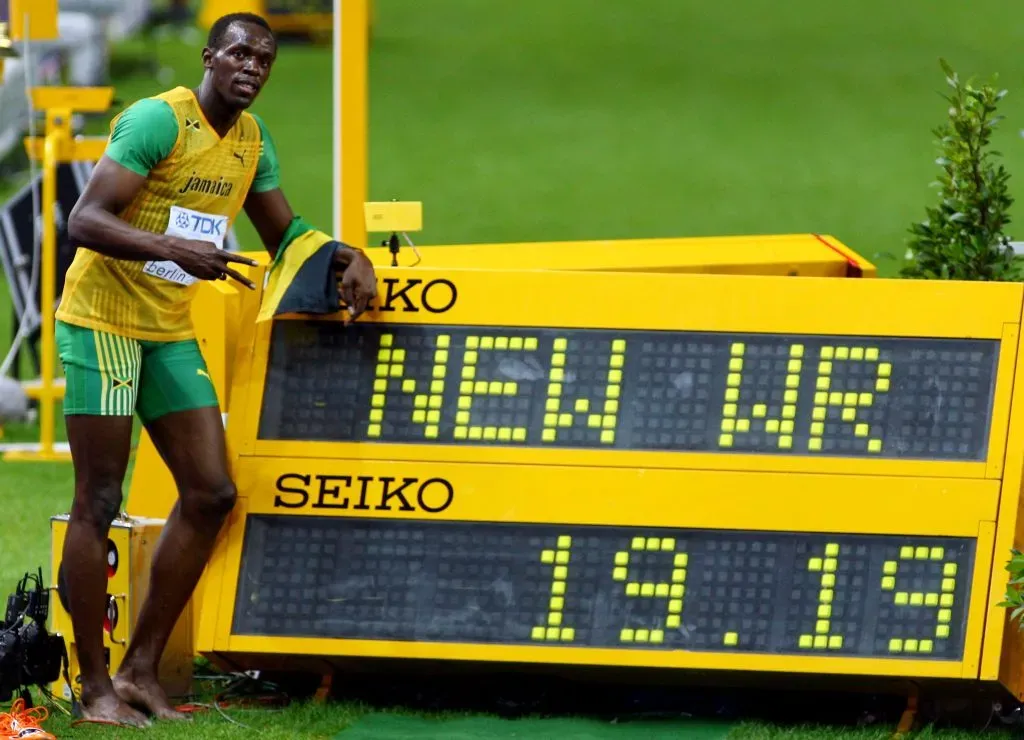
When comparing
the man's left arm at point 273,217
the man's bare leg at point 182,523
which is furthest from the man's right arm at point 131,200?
the man's bare leg at point 182,523

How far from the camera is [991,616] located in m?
5.18

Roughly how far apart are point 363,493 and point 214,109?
1.09 metres

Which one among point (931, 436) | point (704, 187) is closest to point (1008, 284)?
point (931, 436)

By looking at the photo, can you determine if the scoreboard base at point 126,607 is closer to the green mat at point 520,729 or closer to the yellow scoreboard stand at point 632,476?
the yellow scoreboard stand at point 632,476

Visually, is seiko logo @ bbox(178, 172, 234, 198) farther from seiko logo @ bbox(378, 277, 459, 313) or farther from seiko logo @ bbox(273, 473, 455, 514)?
seiko logo @ bbox(273, 473, 455, 514)

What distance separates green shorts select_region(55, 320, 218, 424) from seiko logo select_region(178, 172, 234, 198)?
0.41 metres

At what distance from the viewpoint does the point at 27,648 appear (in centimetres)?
536

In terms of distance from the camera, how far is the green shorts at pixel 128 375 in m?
5.14

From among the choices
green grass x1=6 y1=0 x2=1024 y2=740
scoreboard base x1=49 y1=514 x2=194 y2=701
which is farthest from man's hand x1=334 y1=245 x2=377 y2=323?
green grass x1=6 y1=0 x2=1024 y2=740

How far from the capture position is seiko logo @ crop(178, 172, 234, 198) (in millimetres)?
5172

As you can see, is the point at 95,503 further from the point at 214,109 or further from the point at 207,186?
the point at 214,109

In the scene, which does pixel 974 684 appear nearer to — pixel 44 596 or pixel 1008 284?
pixel 1008 284

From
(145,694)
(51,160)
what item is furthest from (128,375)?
(51,160)

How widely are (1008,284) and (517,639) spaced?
160cm
